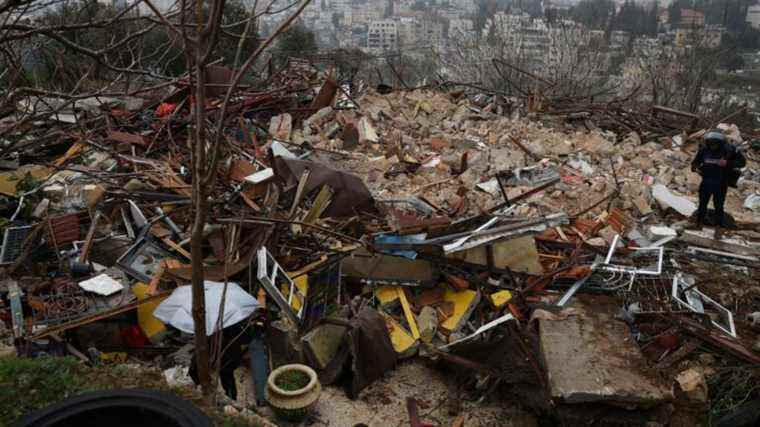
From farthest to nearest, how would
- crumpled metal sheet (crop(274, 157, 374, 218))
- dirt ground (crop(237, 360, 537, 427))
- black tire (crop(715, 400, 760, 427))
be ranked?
crumpled metal sheet (crop(274, 157, 374, 218)) < dirt ground (crop(237, 360, 537, 427)) < black tire (crop(715, 400, 760, 427))

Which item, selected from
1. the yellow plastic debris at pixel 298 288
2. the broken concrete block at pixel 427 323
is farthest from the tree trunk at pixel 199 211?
the broken concrete block at pixel 427 323

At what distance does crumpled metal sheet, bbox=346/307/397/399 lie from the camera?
5.01 meters

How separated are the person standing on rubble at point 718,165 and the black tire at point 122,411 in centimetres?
663

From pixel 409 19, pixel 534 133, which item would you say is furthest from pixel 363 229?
pixel 409 19

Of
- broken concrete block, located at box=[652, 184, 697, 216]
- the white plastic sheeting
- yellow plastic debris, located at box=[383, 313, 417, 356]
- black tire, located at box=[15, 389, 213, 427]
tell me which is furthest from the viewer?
broken concrete block, located at box=[652, 184, 697, 216]

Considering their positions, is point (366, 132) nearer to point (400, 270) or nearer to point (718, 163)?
point (400, 270)

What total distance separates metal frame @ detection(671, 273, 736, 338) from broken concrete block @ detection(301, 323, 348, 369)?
334 cm

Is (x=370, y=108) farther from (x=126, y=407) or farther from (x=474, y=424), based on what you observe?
(x=126, y=407)

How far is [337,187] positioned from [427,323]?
2.34 metres

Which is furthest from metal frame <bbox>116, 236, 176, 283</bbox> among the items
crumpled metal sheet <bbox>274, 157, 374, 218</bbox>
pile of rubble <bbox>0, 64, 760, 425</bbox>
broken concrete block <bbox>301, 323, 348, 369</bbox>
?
crumpled metal sheet <bbox>274, 157, 374, 218</bbox>

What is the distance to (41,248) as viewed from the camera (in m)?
5.93

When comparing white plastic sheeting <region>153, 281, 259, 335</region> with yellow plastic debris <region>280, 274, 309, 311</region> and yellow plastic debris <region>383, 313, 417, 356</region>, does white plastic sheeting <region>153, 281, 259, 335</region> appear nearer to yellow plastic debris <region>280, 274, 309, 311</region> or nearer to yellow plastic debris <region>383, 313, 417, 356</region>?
yellow plastic debris <region>280, 274, 309, 311</region>

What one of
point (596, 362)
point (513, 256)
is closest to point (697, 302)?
point (596, 362)

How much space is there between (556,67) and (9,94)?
20802 millimetres
